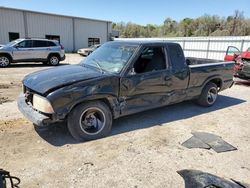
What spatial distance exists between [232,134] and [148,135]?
1.74m

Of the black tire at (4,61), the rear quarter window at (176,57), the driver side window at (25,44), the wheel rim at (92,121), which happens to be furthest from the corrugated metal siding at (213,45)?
the wheel rim at (92,121)

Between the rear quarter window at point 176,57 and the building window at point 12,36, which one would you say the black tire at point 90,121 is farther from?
the building window at point 12,36

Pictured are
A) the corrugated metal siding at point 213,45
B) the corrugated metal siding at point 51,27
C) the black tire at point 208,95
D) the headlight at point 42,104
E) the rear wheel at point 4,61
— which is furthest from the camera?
the corrugated metal siding at point 51,27

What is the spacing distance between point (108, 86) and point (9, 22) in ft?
78.3

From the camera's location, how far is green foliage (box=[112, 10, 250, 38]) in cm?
4491

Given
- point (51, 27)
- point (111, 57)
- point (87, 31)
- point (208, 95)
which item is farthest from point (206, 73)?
point (87, 31)

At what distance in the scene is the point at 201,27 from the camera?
5841 cm

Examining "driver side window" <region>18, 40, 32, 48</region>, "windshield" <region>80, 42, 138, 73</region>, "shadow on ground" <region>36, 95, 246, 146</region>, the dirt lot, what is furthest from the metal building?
"shadow on ground" <region>36, 95, 246, 146</region>

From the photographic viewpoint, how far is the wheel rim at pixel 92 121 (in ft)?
13.6

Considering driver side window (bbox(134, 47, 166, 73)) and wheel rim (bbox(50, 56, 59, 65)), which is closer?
driver side window (bbox(134, 47, 166, 73))

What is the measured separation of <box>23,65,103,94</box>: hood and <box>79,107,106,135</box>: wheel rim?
60cm

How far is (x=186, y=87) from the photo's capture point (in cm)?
565

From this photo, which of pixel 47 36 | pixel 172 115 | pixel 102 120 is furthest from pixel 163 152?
pixel 47 36

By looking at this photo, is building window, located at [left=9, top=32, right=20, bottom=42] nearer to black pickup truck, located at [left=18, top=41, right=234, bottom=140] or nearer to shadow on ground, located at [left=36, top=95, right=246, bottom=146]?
black pickup truck, located at [left=18, top=41, right=234, bottom=140]
